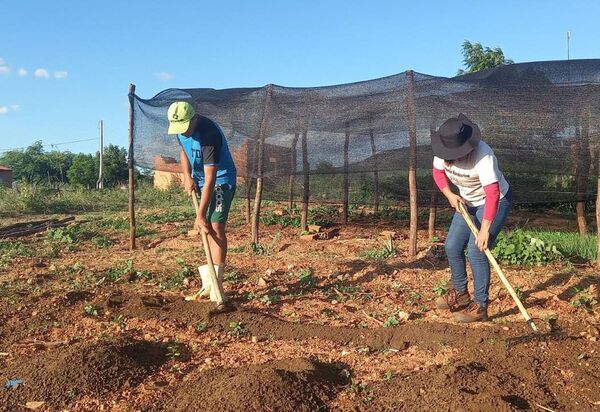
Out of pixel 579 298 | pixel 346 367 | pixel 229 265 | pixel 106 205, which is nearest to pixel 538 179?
pixel 579 298

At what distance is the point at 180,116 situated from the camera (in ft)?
13.3

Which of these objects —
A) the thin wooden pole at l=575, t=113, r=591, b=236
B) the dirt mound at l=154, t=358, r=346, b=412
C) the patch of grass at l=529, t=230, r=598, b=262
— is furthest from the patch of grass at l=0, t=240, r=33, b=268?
the thin wooden pole at l=575, t=113, r=591, b=236

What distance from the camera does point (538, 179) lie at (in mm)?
6363

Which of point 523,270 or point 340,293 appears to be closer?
point 340,293

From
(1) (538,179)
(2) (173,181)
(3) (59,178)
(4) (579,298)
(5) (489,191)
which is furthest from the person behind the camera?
(3) (59,178)

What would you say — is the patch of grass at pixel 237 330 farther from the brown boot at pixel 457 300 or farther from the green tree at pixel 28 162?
the green tree at pixel 28 162

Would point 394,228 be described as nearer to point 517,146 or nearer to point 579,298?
point 517,146

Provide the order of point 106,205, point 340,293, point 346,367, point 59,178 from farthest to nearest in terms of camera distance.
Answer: point 59,178 < point 106,205 < point 340,293 < point 346,367

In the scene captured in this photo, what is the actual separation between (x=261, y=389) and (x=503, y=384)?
1234 millimetres

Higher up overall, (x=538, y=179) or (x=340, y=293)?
(x=538, y=179)

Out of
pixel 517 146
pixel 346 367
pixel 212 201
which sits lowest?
pixel 346 367

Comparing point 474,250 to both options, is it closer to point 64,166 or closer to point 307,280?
point 307,280

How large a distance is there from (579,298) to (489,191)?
1.46 m

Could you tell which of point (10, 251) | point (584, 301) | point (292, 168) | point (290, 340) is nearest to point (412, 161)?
point (292, 168)
